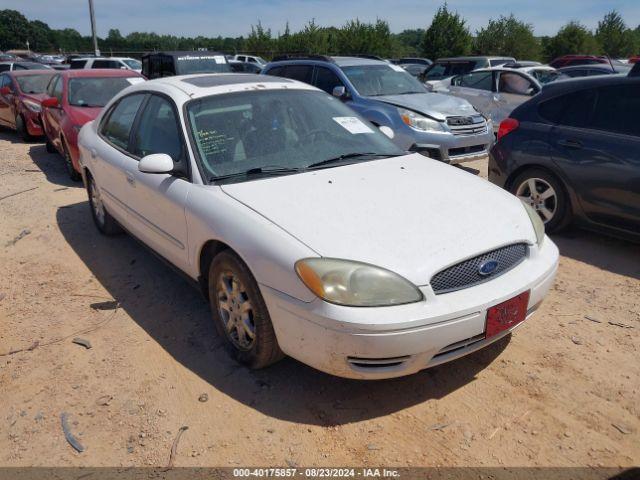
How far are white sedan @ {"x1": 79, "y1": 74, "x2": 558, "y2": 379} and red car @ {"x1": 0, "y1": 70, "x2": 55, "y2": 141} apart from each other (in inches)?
306

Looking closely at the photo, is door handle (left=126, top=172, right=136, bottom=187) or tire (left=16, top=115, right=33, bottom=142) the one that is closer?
door handle (left=126, top=172, right=136, bottom=187)

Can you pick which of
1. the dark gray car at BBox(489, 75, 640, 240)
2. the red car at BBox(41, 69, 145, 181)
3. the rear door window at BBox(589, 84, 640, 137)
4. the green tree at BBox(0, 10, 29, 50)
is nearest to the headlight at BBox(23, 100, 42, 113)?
the red car at BBox(41, 69, 145, 181)

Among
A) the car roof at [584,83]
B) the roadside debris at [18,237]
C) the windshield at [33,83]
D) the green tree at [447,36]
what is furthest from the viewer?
the green tree at [447,36]

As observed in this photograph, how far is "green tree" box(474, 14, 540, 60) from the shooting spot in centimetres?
3609

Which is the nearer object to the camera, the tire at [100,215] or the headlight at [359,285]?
the headlight at [359,285]

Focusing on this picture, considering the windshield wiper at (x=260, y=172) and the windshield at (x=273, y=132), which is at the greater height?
the windshield at (x=273, y=132)

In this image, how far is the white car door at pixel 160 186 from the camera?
11.3ft

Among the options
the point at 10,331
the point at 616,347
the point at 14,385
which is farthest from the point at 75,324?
the point at 616,347

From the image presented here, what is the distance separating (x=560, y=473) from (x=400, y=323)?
3.17 feet

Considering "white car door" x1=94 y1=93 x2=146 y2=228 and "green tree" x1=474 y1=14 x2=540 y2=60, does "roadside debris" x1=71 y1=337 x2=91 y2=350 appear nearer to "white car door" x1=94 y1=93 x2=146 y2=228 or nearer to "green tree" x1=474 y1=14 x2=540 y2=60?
"white car door" x1=94 y1=93 x2=146 y2=228

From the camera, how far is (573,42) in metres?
36.2

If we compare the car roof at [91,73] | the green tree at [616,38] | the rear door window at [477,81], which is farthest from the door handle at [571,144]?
the green tree at [616,38]

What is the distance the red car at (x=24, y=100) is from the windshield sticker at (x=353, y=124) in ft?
28.7

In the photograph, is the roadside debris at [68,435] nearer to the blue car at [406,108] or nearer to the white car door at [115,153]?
the white car door at [115,153]
